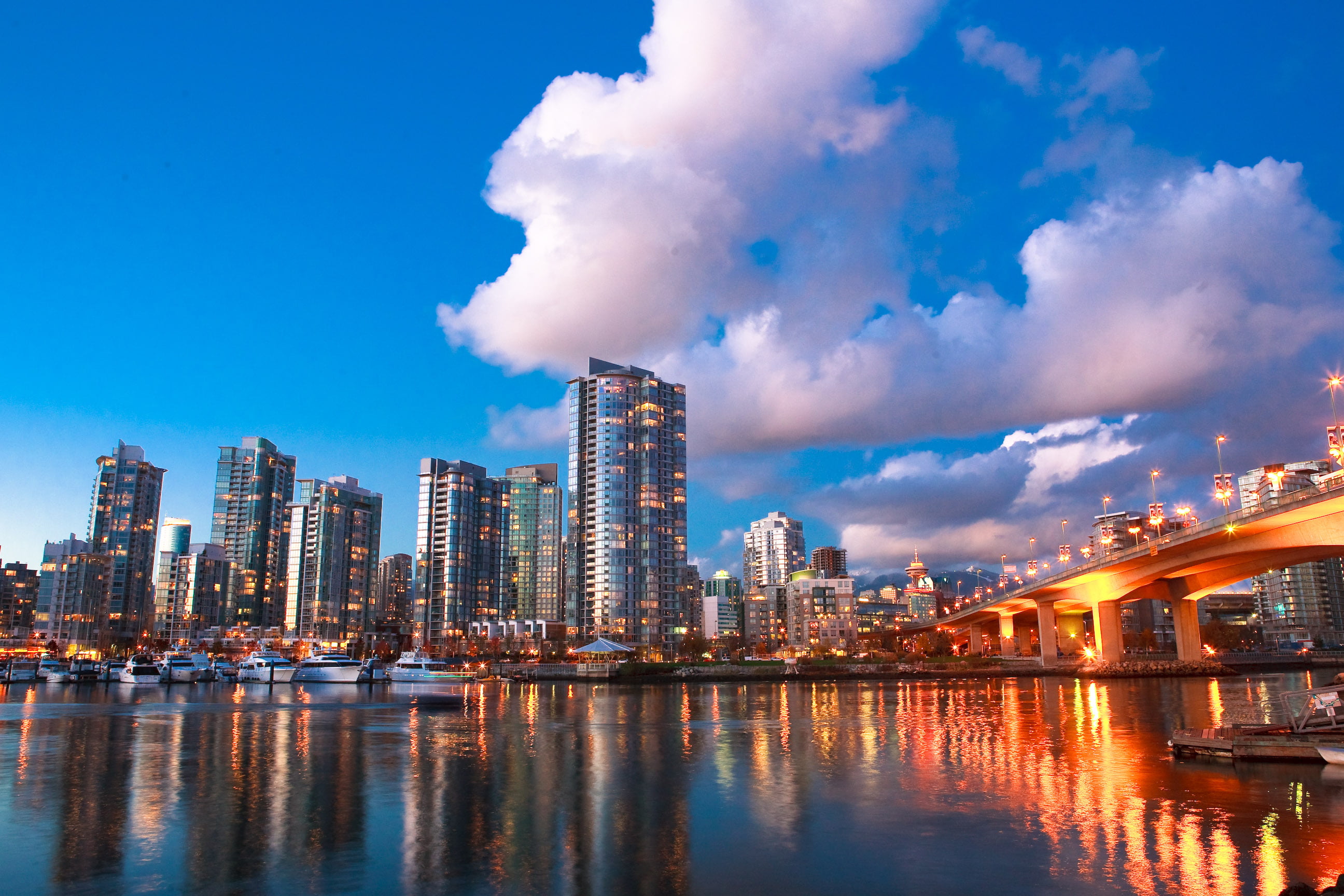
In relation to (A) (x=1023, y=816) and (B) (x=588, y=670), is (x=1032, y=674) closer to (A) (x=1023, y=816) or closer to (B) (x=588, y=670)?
(B) (x=588, y=670)

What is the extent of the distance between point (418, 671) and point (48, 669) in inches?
3108

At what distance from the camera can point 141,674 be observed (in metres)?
134

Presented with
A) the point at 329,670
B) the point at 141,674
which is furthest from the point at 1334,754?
the point at 141,674

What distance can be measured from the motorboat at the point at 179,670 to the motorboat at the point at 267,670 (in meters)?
6.66

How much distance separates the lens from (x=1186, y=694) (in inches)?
3541

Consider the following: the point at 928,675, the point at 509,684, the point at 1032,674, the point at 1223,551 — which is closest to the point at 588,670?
the point at 509,684

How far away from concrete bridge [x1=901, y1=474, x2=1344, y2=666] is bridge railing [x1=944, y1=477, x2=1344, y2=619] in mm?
126

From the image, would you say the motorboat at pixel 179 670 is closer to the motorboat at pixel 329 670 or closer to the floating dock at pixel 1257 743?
the motorboat at pixel 329 670

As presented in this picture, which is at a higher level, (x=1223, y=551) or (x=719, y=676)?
(x=1223, y=551)

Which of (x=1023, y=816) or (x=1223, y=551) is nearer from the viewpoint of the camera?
(x=1023, y=816)

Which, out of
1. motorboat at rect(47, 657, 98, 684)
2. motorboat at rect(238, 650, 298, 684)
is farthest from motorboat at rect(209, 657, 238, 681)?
motorboat at rect(47, 657, 98, 684)

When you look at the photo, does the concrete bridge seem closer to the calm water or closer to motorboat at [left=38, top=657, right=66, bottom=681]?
the calm water

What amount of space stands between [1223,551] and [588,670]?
89.7 meters

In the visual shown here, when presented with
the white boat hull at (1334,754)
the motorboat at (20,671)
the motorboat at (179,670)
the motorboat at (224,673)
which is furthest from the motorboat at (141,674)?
the white boat hull at (1334,754)
